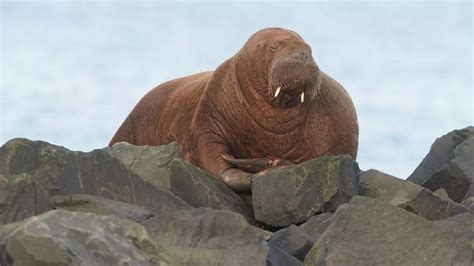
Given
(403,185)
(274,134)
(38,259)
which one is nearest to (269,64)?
(274,134)

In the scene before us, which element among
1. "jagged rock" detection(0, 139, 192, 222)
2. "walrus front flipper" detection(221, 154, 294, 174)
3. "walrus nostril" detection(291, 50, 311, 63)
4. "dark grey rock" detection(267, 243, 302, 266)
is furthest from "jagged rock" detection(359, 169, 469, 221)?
"dark grey rock" detection(267, 243, 302, 266)

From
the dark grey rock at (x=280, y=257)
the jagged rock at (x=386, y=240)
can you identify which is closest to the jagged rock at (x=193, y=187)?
the dark grey rock at (x=280, y=257)

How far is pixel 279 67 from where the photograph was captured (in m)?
13.5

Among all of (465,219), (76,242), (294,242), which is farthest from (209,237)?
(465,219)

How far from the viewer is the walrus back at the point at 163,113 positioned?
15492 millimetres

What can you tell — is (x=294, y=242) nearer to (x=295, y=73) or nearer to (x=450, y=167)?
(x=295, y=73)

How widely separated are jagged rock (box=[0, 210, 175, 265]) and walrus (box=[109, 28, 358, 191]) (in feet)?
13.7

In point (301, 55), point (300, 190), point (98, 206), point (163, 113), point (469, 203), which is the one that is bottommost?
point (469, 203)

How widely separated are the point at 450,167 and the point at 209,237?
531 cm

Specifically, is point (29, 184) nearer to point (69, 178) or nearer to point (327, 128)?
point (69, 178)

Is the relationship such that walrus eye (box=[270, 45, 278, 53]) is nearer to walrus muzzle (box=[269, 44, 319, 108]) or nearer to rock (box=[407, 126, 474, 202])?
walrus muzzle (box=[269, 44, 319, 108])

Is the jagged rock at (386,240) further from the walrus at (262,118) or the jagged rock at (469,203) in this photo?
the walrus at (262,118)

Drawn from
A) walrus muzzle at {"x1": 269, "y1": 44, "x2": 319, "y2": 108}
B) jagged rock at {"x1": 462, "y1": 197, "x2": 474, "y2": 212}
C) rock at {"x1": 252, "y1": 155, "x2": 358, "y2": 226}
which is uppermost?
walrus muzzle at {"x1": 269, "y1": 44, "x2": 319, "y2": 108}

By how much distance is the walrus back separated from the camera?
15492mm
